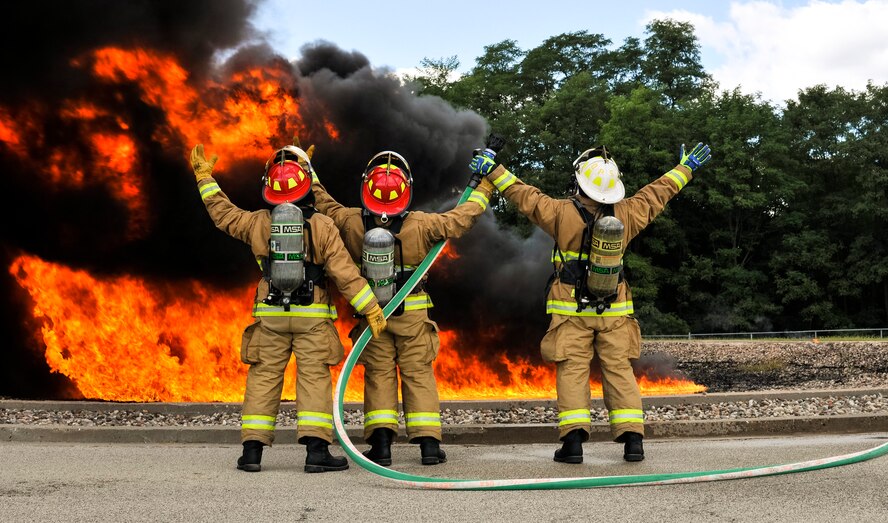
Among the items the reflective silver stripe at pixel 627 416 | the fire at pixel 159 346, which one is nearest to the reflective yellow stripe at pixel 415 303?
the reflective silver stripe at pixel 627 416

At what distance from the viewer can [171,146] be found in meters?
10.9

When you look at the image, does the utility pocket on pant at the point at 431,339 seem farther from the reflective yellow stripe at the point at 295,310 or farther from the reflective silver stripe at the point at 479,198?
the reflective silver stripe at the point at 479,198

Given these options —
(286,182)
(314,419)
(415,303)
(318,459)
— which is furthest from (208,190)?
(318,459)

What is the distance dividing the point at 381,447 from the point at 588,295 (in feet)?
5.39

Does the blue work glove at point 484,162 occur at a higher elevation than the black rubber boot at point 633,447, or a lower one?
higher

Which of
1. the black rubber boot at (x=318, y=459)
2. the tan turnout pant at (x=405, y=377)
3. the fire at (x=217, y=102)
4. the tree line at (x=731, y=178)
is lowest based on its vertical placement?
the black rubber boot at (x=318, y=459)

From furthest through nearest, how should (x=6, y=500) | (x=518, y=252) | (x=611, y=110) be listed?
(x=611, y=110)
(x=518, y=252)
(x=6, y=500)

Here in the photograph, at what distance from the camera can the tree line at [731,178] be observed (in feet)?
125

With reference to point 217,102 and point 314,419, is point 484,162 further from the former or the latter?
point 217,102

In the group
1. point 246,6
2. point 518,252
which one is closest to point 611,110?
point 518,252

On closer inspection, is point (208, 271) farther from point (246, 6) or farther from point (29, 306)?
point (246, 6)

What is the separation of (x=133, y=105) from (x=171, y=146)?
65 cm

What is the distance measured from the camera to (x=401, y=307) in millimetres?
5816

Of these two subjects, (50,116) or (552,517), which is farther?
(50,116)
